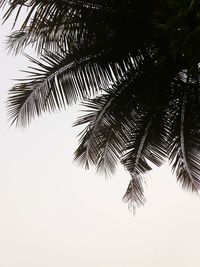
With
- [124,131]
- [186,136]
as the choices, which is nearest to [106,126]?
[124,131]

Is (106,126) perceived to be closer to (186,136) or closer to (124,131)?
(124,131)

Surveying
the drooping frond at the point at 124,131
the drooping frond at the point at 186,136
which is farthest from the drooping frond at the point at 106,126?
the drooping frond at the point at 186,136

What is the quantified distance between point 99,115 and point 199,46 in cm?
299

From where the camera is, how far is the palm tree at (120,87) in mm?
7383

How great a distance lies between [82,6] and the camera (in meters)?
7.24

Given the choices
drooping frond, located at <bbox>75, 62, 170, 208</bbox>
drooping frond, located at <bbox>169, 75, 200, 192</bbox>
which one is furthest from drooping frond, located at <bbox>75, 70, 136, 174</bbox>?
drooping frond, located at <bbox>169, 75, 200, 192</bbox>

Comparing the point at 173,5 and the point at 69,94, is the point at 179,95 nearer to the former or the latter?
the point at 69,94

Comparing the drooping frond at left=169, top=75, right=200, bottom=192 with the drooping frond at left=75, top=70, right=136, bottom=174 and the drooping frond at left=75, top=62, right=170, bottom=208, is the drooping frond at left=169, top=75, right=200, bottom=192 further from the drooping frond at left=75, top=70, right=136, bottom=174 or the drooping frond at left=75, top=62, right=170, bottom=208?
the drooping frond at left=75, top=70, right=136, bottom=174

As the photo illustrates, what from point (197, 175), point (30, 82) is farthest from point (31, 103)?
point (197, 175)

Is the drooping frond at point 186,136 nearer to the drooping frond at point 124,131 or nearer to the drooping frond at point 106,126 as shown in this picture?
the drooping frond at point 124,131

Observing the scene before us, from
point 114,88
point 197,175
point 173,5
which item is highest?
point 114,88

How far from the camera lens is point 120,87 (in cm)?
818

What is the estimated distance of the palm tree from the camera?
7.38m

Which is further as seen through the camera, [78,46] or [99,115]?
[99,115]
